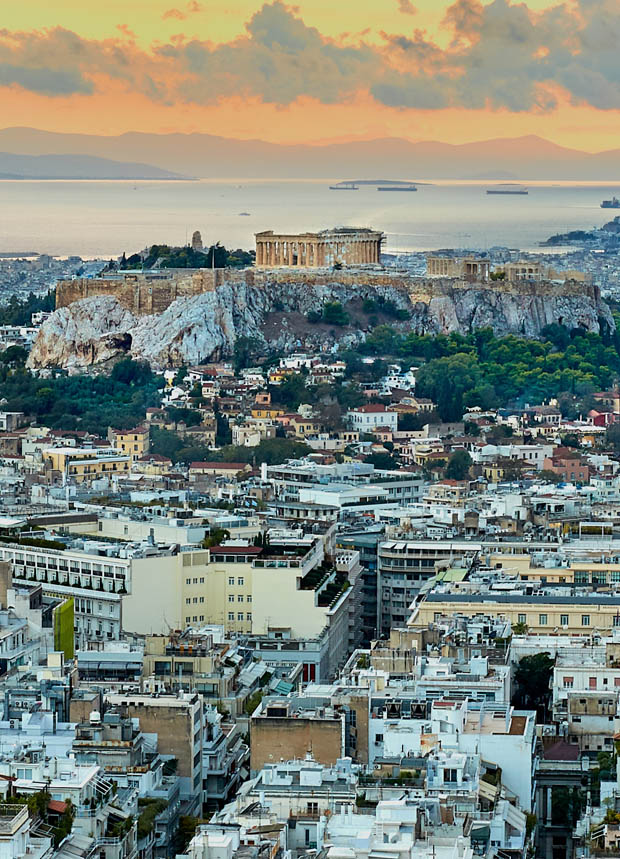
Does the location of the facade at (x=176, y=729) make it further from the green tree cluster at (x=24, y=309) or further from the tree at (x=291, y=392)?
the green tree cluster at (x=24, y=309)

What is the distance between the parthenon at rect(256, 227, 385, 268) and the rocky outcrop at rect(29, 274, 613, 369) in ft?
15.8

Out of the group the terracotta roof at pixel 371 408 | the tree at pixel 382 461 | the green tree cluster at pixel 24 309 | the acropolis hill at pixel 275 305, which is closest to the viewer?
the tree at pixel 382 461

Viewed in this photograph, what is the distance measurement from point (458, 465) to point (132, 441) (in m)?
10.3

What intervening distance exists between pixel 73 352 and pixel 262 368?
925 centimetres

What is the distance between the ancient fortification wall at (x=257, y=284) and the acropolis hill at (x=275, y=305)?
0.12 ft

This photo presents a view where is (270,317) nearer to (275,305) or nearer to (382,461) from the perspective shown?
(275,305)

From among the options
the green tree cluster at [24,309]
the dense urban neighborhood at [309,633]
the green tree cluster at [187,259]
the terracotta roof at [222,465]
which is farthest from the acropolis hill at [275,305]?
the terracotta roof at [222,465]

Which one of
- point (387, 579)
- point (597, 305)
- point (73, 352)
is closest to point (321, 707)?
point (387, 579)

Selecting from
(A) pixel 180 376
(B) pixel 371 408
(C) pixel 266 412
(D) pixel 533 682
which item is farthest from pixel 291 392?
(D) pixel 533 682

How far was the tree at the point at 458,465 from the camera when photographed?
66.5 m

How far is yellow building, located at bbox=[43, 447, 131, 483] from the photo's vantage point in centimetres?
6594

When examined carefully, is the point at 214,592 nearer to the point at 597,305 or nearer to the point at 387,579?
the point at 387,579

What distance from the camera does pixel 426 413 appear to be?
80.4m

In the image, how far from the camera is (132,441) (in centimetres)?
7469
